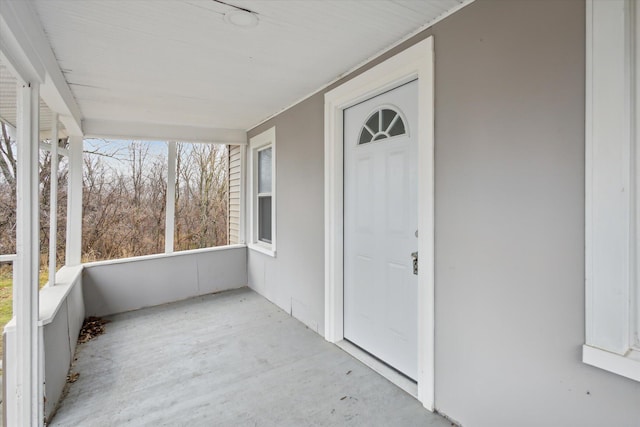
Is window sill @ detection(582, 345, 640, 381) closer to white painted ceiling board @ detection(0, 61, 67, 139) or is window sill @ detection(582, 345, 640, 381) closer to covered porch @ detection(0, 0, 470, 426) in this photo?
covered porch @ detection(0, 0, 470, 426)

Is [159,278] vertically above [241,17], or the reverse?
[241,17]

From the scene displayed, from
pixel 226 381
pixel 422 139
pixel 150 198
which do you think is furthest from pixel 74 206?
pixel 422 139

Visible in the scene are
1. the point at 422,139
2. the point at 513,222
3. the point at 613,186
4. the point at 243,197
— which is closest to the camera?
the point at 613,186

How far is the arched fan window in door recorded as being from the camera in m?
2.37

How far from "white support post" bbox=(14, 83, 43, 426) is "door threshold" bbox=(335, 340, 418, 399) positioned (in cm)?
210

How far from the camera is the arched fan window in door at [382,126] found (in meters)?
2.37

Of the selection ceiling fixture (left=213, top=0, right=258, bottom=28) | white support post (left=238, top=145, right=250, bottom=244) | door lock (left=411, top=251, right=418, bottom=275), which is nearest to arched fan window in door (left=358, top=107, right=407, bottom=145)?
door lock (left=411, top=251, right=418, bottom=275)

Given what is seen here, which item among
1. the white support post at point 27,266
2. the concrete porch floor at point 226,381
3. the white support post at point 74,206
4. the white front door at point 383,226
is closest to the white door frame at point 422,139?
the white front door at point 383,226

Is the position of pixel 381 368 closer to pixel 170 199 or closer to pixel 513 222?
pixel 513 222

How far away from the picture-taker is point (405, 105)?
2299 mm

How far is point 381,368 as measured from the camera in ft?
8.24

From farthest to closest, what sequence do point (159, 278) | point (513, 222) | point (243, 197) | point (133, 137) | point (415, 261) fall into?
point (243, 197)
point (159, 278)
point (133, 137)
point (415, 261)
point (513, 222)

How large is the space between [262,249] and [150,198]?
164 cm

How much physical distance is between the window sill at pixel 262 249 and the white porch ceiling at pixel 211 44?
1836 mm
